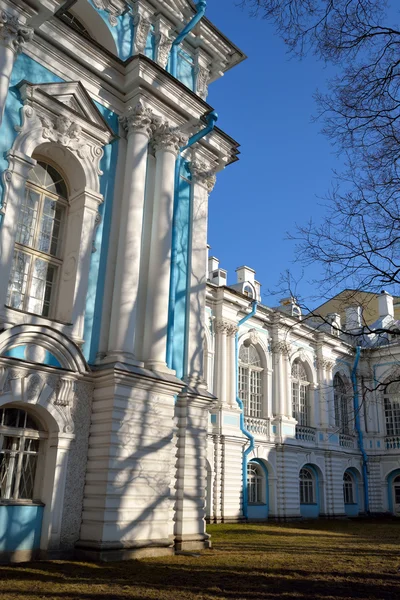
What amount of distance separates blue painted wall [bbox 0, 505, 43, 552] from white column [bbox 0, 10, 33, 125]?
5.35 metres

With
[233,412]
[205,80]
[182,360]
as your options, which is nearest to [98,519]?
[182,360]

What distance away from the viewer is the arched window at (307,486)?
23000mm

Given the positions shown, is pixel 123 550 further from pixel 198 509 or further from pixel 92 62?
pixel 92 62

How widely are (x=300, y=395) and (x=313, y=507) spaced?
14.6 feet

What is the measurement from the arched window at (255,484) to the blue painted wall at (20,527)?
1365 cm

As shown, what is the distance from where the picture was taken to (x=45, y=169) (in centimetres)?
948

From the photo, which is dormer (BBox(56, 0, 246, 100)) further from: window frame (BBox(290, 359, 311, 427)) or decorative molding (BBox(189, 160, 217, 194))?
window frame (BBox(290, 359, 311, 427))

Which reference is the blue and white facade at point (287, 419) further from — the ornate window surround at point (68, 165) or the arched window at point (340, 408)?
the ornate window surround at point (68, 165)

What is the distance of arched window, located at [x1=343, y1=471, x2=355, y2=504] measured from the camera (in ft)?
84.8

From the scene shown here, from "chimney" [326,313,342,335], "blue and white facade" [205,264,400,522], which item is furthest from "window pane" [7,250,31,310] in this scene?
"blue and white facade" [205,264,400,522]

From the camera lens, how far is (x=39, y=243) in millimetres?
9070

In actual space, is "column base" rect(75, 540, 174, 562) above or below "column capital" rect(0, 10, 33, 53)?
below

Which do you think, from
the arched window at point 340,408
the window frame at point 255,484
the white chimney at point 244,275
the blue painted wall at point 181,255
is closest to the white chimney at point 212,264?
the white chimney at point 244,275

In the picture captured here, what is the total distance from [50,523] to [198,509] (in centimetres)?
289
